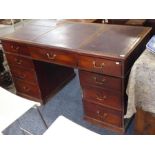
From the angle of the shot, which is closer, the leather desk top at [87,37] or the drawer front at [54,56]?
the leather desk top at [87,37]

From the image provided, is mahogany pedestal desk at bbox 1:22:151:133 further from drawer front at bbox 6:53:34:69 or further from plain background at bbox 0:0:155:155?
plain background at bbox 0:0:155:155

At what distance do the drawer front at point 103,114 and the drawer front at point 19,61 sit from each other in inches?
22.1

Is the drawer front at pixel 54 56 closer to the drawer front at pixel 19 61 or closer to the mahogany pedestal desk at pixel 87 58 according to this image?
the mahogany pedestal desk at pixel 87 58

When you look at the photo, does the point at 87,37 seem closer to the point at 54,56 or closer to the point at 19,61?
the point at 54,56

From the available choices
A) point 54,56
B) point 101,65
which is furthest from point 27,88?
point 101,65

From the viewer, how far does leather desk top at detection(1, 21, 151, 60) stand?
1458 millimetres

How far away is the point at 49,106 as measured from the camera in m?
2.08

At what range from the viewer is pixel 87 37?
1.67m

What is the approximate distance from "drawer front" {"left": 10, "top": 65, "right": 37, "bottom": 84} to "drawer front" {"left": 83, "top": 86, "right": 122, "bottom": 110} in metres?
0.51

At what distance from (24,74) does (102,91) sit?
76cm

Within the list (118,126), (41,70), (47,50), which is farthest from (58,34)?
(118,126)
